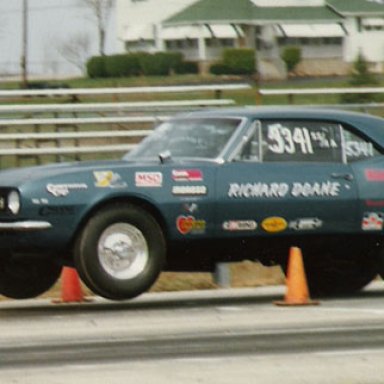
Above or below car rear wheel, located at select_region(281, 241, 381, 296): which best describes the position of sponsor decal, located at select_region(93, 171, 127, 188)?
above

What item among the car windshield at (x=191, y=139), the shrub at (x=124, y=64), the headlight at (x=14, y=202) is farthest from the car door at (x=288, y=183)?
the shrub at (x=124, y=64)

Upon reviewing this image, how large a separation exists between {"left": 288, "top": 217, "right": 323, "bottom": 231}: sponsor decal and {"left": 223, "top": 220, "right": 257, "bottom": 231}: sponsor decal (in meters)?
0.35

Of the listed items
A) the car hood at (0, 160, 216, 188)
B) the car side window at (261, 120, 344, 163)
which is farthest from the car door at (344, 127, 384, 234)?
the car hood at (0, 160, 216, 188)

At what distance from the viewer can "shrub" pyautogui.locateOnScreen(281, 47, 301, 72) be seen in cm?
5009

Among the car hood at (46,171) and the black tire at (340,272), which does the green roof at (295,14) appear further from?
the car hood at (46,171)

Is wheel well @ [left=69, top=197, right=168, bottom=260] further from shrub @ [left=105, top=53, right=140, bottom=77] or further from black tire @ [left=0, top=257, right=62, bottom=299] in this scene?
shrub @ [left=105, top=53, right=140, bottom=77]

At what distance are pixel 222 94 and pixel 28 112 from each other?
262 inches

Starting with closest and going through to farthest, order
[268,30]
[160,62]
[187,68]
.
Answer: [160,62] < [187,68] < [268,30]

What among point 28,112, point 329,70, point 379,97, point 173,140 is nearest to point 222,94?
point 379,97

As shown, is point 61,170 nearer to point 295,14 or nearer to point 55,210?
point 55,210

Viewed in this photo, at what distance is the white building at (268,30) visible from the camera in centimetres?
4872

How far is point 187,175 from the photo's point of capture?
47.3 feet

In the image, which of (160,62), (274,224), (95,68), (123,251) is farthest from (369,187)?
(160,62)

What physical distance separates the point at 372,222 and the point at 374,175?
1.38 ft
